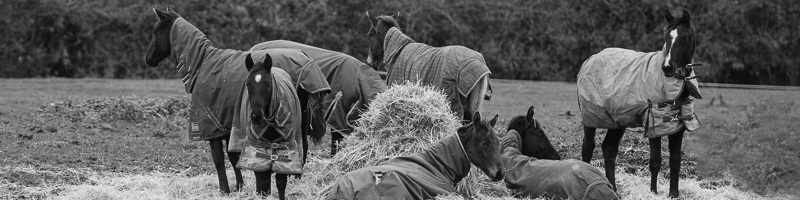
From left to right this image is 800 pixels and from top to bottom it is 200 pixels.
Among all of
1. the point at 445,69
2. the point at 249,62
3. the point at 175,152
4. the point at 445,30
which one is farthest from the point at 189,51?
the point at 445,30

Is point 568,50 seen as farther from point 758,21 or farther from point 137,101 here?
point 137,101

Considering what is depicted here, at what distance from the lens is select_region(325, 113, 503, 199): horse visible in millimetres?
7910

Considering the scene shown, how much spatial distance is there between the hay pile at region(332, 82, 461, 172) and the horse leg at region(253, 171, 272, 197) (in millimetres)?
836

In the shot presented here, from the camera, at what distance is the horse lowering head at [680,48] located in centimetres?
912

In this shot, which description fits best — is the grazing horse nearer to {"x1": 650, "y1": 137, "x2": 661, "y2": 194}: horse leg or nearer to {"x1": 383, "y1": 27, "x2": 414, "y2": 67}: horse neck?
{"x1": 650, "y1": 137, "x2": 661, "y2": 194}: horse leg

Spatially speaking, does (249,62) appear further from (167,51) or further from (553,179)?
(553,179)

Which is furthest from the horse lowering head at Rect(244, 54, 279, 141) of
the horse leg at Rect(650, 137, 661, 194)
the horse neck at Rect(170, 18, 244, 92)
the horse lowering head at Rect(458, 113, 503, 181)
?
the horse leg at Rect(650, 137, 661, 194)

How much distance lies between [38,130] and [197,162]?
2749 millimetres

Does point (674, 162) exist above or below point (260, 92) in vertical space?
below

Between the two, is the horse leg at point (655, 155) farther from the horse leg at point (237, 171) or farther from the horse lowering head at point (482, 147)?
the horse leg at point (237, 171)

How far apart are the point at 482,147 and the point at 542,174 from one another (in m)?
0.84

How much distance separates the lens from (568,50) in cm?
2320

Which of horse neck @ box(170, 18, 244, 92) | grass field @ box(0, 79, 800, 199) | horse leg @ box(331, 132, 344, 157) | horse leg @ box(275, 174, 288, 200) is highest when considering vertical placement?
horse neck @ box(170, 18, 244, 92)

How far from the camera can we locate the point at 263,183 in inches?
349
